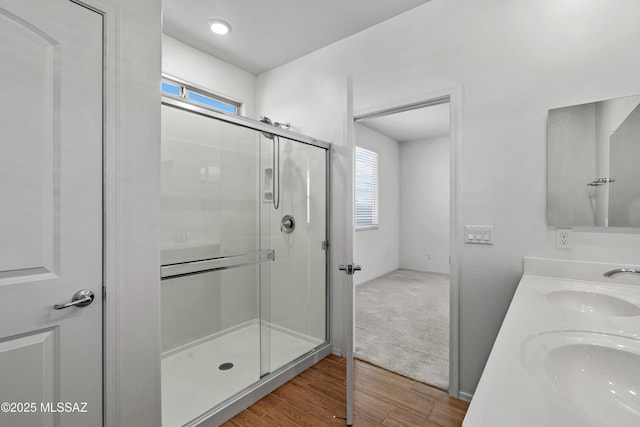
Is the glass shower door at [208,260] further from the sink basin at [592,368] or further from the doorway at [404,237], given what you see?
the sink basin at [592,368]

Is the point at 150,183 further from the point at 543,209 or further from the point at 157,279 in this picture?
the point at 543,209

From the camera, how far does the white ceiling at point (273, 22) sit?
210cm

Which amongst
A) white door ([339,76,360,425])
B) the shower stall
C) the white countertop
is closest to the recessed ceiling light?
the shower stall

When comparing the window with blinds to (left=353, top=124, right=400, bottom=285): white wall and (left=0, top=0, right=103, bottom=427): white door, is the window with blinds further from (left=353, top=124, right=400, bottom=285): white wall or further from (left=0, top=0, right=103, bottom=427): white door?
(left=0, top=0, right=103, bottom=427): white door

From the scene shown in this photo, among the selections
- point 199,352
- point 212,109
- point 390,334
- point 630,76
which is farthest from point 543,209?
point 199,352

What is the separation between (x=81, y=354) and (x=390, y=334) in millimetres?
2470

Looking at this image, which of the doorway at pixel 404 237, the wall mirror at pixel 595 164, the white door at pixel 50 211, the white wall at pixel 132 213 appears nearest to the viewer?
the white door at pixel 50 211

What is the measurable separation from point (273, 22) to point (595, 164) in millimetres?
2317

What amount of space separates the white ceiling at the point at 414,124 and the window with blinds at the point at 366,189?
18.7 inches

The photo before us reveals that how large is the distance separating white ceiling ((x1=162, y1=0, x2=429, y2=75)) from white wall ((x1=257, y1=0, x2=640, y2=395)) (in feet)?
0.70

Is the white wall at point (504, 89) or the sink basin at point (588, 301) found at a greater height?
the white wall at point (504, 89)

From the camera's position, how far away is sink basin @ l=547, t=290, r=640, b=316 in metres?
1.28

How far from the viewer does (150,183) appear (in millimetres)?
1272

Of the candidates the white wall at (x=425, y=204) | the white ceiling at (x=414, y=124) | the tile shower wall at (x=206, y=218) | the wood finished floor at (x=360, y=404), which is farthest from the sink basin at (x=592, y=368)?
the white wall at (x=425, y=204)
